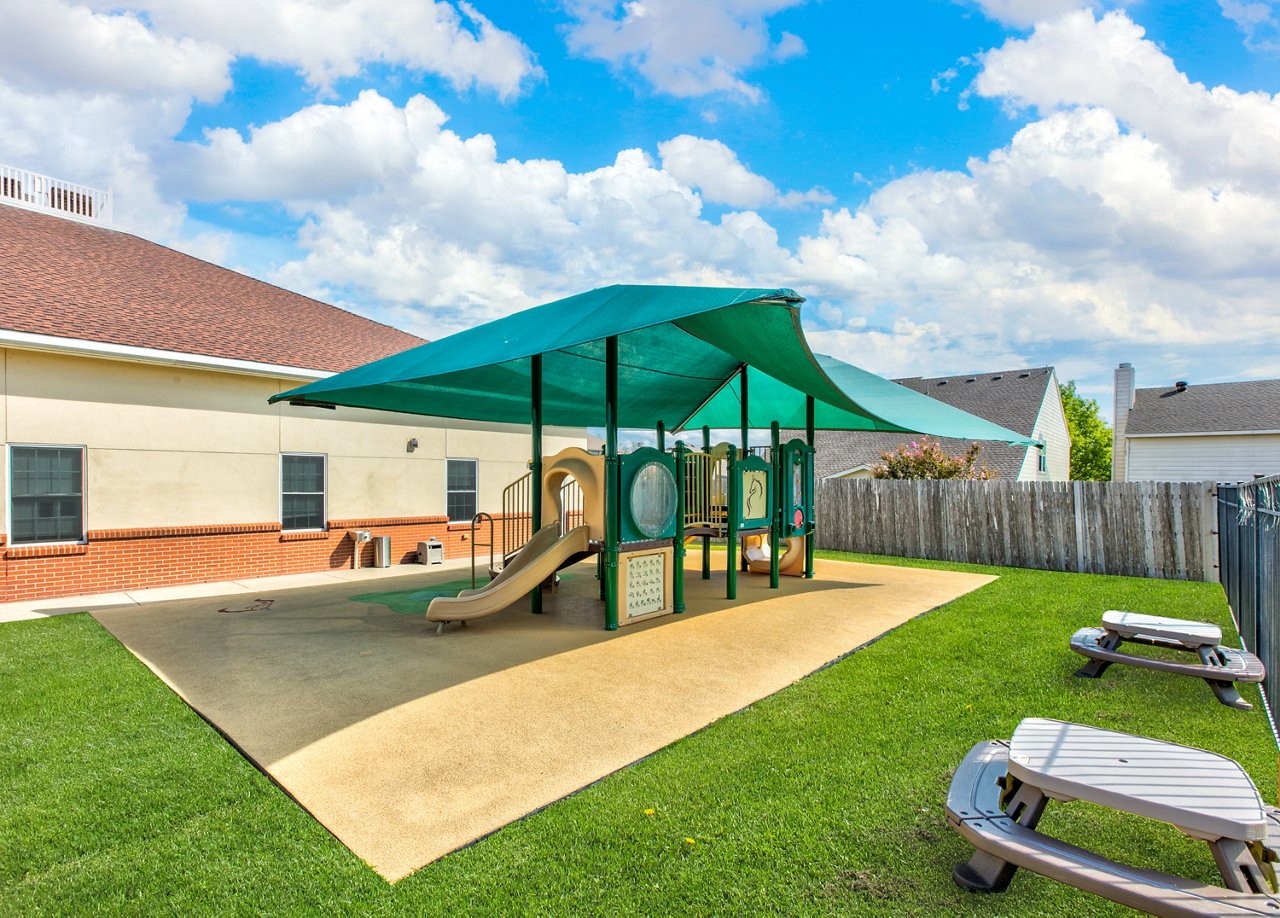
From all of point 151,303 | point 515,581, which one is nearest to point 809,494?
point 515,581

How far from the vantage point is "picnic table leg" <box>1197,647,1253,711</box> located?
15.9 feet

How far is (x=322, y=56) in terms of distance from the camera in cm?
899

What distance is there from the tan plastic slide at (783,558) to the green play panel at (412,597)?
4.55m

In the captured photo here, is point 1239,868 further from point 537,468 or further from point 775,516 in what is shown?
point 775,516

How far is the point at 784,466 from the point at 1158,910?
27.9 ft

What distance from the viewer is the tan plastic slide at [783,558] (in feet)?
37.3

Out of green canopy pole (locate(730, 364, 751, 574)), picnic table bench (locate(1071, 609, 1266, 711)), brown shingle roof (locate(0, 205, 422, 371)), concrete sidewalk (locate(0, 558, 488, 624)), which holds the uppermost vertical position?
brown shingle roof (locate(0, 205, 422, 371))

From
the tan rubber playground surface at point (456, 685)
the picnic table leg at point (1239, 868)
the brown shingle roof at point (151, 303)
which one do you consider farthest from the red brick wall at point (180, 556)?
the picnic table leg at point (1239, 868)

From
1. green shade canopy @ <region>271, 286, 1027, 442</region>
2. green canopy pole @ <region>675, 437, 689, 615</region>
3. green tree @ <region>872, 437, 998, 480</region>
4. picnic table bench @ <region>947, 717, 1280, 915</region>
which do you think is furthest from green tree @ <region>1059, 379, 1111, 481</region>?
picnic table bench @ <region>947, 717, 1280, 915</region>

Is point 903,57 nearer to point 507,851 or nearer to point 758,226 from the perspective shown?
point 758,226

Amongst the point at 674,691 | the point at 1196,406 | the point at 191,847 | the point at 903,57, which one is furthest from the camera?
the point at 1196,406

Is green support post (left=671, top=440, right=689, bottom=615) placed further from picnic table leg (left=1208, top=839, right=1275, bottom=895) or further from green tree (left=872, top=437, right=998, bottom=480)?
green tree (left=872, top=437, right=998, bottom=480)

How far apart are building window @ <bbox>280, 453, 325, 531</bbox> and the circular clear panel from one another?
692cm

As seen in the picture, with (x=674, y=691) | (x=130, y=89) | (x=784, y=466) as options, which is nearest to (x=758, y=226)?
(x=784, y=466)
